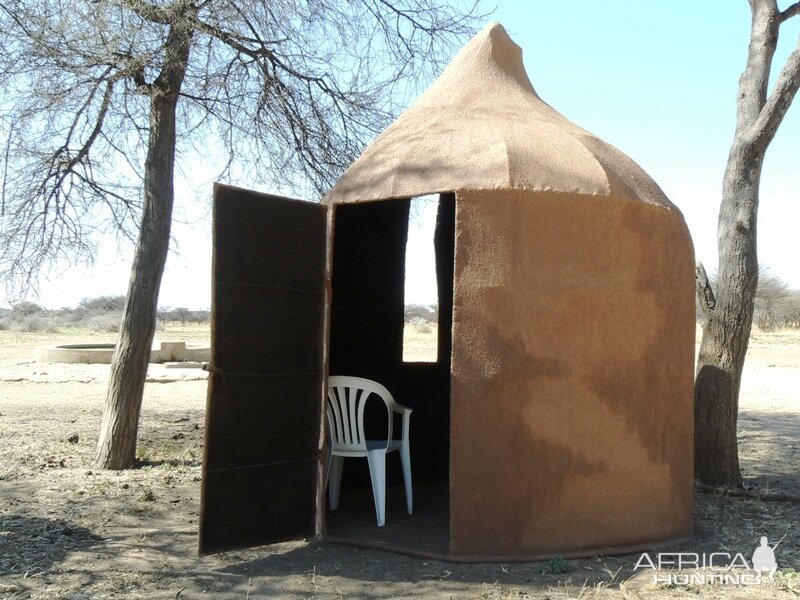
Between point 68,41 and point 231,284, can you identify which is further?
point 68,41

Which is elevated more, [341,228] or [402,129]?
[402,129]

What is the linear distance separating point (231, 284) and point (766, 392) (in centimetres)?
1359

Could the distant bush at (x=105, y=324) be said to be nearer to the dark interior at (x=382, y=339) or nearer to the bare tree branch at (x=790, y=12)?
the dark interior at (x=382, y=339)

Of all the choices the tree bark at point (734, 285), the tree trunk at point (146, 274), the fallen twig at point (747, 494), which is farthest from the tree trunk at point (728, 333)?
the tree trunk at point (146, 274)

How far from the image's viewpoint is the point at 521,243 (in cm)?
520

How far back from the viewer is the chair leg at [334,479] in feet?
21.4

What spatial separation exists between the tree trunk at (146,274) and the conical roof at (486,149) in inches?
122

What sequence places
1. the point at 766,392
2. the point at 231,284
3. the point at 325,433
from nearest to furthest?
the point at 231,284
the point at 325,433
the point at 766,392

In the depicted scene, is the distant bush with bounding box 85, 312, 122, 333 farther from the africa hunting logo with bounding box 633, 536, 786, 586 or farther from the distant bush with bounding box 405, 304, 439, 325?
the africa hunting logo with bounding box 633, 536, 786, 586

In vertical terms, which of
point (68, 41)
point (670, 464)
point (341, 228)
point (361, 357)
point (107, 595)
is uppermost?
point (68, 41)

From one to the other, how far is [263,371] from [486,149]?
6.81 ft

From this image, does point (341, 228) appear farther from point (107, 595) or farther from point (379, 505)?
point (107, 595)

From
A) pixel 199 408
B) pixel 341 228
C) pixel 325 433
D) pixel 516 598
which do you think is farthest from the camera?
pixel 199 408

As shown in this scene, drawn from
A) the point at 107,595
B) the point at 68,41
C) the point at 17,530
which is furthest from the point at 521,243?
the point at 68,41
